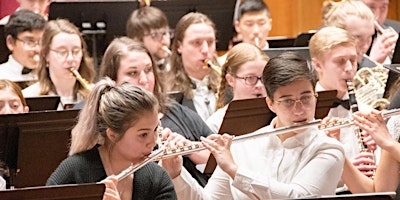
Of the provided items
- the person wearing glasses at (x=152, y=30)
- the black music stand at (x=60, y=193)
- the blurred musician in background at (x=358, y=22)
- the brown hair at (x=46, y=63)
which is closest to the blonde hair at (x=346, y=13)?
the blurred musician in background at (x=358, y=22)

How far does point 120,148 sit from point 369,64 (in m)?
2.39

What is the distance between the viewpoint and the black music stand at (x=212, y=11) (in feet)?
20.3

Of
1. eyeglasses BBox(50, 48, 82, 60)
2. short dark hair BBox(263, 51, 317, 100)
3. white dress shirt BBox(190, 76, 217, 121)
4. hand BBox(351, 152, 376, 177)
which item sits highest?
short dark hair BBox(263, 51, 317, 100)

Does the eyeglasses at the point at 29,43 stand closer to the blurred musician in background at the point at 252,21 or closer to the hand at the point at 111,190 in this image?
the blurred musician in background at the point at 252,21

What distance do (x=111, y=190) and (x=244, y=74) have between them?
5.64ft

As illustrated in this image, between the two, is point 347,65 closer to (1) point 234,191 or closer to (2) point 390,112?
(2) point 390,112

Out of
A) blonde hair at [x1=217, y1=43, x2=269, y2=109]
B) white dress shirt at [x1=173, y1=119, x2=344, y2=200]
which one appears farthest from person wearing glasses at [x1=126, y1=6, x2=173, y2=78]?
white dress shirt at [x1=173, y1=119, x2=344, y2=200]

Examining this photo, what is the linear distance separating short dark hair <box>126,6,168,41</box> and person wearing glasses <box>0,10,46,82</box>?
1.77ft

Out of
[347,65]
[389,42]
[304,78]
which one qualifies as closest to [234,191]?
[304,78]

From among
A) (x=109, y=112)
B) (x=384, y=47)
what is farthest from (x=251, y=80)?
(x=384, y=47)

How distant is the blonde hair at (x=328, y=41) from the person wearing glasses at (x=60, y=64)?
4.17 feet

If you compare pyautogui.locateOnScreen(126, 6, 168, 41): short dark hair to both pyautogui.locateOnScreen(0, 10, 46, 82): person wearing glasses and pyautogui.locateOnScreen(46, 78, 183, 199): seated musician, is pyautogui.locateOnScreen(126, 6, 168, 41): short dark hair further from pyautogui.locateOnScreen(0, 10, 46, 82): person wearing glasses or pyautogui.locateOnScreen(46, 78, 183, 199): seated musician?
pyautogui.locateOnScreen(46, 78, 183, 199): seated musician

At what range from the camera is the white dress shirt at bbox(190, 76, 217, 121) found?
16.5 ft

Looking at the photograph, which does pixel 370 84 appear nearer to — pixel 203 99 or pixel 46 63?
pixel 203 99
